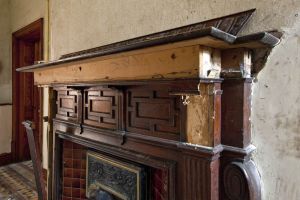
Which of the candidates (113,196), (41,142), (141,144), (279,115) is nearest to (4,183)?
(41,142)

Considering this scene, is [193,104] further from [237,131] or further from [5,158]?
[5,158]

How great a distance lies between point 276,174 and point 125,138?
2.18 ft

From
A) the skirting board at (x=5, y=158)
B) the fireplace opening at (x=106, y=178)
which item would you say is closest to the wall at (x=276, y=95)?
the fireplace opening at (x=106, y=178)

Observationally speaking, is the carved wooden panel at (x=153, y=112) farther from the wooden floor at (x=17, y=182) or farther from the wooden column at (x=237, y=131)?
the wooden floor at (x=17, y=182)

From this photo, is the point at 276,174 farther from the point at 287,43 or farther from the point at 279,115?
the point at 287,43

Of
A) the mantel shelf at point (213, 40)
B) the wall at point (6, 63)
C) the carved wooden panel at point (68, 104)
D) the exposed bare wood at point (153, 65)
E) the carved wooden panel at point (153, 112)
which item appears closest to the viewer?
the mantel shelf at point (213, 40)

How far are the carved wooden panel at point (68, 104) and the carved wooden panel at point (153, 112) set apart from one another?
0.50 meters

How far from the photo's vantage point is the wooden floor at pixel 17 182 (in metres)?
2.36

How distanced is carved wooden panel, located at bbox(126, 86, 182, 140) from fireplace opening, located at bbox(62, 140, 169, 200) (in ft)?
0.63

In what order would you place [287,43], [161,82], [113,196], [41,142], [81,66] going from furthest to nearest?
[41,142] < [113,196] < [81,66] < [161,82] < [287,43]

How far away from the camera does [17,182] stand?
269 centimetres

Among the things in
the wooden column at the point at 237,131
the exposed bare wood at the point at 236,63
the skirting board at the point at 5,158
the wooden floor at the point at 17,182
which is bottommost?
the wooden floor at the point at 17,182

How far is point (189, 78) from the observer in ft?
2.63

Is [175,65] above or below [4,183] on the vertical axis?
above
